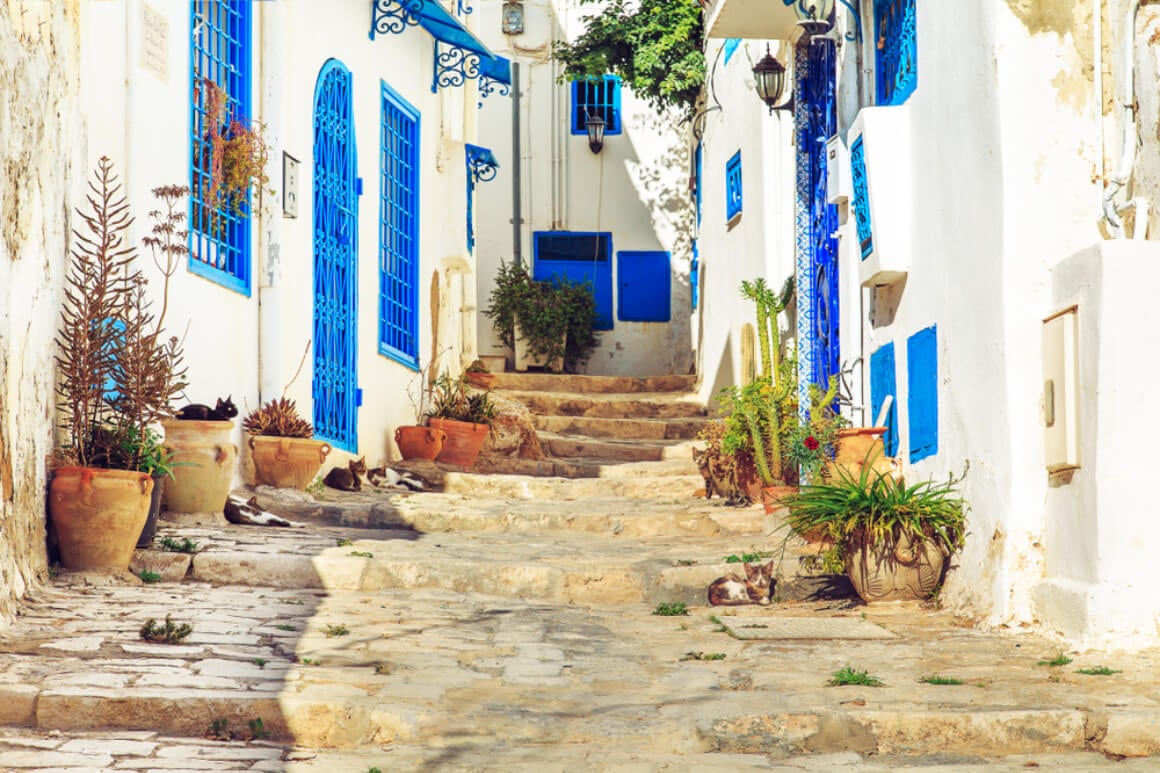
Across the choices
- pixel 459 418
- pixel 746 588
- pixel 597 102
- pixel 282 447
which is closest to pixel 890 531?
pixel 746 588

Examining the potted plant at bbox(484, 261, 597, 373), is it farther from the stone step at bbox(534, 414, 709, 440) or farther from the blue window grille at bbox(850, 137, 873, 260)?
the blue window grille at bbox(850, 137, 873, 260)

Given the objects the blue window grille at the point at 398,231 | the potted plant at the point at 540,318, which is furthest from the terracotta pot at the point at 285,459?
the potted plant at the point at 540,318

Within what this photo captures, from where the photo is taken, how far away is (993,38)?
20.9 ft

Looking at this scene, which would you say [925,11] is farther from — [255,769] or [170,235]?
[255,769]

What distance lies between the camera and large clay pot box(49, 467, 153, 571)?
684cm

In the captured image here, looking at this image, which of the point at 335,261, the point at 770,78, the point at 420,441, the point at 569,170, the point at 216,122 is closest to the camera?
the point at 216,122

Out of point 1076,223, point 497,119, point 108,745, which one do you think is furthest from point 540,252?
point 108,745

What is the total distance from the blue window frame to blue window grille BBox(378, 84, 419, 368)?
5.22m

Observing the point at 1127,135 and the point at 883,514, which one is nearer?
the point at 1127,135

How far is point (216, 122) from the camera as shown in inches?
360

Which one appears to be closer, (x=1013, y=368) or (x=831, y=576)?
(x=1013, y=368)

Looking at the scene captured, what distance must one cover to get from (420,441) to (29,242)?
6103 millimetres

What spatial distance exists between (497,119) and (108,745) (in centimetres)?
1548

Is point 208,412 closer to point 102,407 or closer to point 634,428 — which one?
point 102,407
